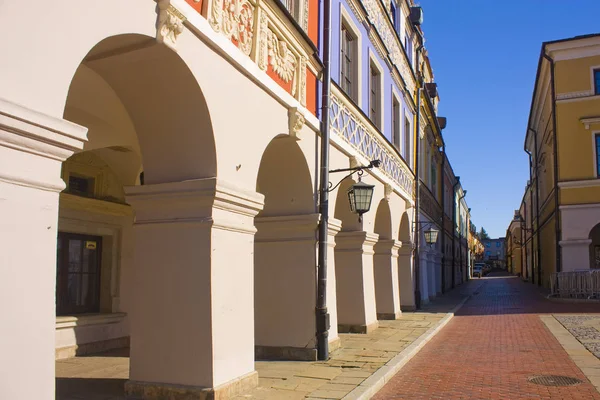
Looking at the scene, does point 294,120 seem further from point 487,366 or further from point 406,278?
point 406,278

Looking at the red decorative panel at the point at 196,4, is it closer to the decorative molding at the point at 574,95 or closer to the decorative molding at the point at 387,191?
the decorative molding at the point at 387,191

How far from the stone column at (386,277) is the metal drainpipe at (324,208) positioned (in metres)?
6.46

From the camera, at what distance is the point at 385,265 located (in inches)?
639

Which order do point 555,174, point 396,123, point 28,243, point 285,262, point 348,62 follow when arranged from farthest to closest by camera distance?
point 555,174 < point 396,123 < point 348,62 < point 285,262 < point 28,243

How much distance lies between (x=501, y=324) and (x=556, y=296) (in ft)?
31.4

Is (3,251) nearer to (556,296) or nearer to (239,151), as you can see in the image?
(239,151)

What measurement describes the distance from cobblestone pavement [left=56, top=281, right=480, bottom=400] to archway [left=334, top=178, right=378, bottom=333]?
41.8 inches

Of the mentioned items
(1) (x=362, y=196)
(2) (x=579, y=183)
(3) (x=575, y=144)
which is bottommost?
(1) (x=362, y=196)

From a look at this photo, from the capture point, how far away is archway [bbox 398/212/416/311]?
62.4 feet

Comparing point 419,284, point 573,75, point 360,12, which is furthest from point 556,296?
point 360,12

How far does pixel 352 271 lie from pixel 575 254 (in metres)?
15.7

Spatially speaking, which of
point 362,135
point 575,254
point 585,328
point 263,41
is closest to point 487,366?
point 362,135

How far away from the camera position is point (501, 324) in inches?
619

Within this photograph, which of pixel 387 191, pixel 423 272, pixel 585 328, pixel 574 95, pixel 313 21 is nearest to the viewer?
pixel 313 21
